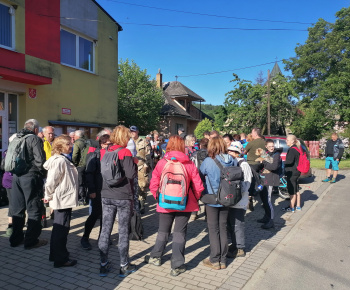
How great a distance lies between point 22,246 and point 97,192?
58.7 inches

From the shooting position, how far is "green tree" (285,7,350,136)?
27.6 meters

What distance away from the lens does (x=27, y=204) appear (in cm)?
448

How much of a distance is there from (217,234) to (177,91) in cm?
3293

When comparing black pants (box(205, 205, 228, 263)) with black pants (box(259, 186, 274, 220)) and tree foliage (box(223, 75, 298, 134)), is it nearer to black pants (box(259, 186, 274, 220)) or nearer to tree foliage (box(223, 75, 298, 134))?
black pants (box(259, 186, 274, 220))

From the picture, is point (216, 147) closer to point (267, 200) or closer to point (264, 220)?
point (267, 200)

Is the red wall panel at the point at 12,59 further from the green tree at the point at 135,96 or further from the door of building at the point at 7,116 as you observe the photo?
the green tree at the point at 135,96

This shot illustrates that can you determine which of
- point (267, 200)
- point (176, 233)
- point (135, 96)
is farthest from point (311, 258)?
point (135, 96)

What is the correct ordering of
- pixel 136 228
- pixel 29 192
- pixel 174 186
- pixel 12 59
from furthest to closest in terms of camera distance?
pixel 12 59
pixel 136 228
pixel 29 192
pixel 174 186

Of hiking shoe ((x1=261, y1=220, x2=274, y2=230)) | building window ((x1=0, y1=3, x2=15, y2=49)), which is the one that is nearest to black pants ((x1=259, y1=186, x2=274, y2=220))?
hiking shoe ((x1=261, y1=220, x2=274, y2=230))

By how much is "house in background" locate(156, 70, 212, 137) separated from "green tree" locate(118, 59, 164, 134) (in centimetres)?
481

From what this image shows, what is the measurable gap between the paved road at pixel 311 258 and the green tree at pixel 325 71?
79.3ft

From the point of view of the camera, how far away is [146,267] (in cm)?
406

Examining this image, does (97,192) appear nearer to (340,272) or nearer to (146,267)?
(146,267)

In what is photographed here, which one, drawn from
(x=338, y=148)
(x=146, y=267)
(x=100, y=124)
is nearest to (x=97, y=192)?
(x=146, y=267)
